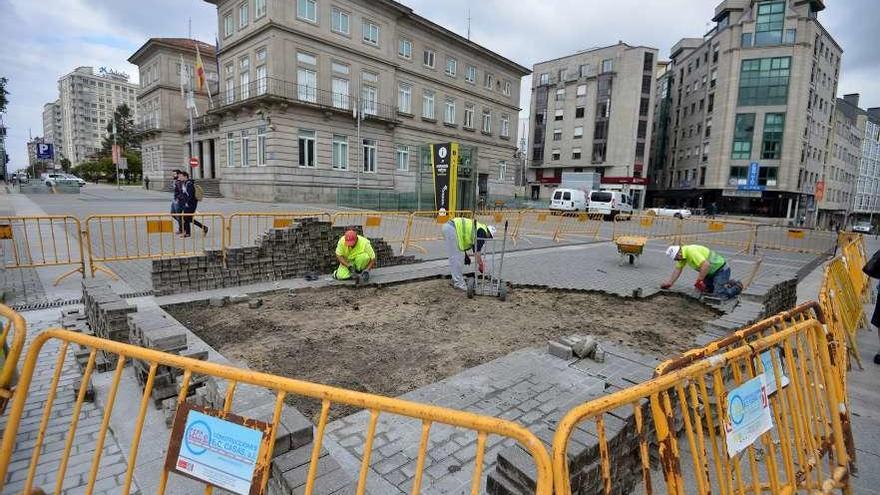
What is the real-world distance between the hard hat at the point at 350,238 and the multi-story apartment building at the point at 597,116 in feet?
155

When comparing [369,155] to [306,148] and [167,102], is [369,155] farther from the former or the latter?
[167,102]

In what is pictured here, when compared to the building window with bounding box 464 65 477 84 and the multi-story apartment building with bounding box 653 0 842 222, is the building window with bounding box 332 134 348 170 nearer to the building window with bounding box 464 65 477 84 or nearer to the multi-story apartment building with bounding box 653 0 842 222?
the building window with bounding box 464 65 477 84

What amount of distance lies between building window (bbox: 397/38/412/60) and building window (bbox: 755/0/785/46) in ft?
131

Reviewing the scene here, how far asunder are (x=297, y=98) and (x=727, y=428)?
27986 millimetres

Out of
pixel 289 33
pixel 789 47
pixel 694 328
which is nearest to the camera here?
pixel 694 328

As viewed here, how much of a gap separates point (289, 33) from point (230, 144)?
8.58 m

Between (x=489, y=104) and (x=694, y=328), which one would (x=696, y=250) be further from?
(x=489, y=104)

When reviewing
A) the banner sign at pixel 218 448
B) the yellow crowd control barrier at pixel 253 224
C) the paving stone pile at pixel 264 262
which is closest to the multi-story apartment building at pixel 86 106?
the yellow crowd control barrier at pixel 253 224

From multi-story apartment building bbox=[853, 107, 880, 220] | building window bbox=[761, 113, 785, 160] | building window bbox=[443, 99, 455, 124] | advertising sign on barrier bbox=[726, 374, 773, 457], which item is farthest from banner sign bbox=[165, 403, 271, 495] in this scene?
multi-story apartment building bbox=[853, 107, 880, 220]

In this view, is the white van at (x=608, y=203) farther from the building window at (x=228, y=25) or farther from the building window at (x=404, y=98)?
→ the building window at (x=228, y=25)

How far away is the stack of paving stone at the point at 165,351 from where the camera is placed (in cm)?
358

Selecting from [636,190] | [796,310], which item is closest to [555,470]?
[796,310]

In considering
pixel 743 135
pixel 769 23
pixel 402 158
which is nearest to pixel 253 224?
pixel 402 158

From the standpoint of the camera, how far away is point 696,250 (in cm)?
693
